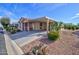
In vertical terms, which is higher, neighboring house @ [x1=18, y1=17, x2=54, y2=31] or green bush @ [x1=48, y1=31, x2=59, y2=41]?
neighboring house @ [x1=18, y1=17, x2=54, y2=31]

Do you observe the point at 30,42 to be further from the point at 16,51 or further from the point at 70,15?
the point at 70,15

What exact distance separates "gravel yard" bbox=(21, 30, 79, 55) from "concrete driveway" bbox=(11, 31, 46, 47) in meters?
0.05

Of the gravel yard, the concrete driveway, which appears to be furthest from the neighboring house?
the gravel yard

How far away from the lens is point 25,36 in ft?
10.6

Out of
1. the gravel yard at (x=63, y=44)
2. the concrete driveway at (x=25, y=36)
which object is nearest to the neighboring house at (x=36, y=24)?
the concrete driveway at (x=25, y=36)

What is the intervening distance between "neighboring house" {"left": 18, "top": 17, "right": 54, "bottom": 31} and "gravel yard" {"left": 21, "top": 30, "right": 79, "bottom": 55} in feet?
0.52

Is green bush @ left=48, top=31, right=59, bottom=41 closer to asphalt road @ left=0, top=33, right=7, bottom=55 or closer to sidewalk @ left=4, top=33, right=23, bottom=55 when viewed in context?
sidewalk @ left=4, top=33, right=23, bottom=55

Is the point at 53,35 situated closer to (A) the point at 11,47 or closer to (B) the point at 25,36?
(B) the point at 25,36

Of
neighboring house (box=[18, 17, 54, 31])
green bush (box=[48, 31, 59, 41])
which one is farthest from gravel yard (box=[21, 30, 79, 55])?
neighboring house (box=[18, 17, 54, 31])

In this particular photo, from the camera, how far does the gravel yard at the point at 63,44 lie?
313cm

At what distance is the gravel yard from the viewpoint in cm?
313

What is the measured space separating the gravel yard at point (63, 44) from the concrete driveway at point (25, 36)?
5 centimetres

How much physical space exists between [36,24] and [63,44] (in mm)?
415

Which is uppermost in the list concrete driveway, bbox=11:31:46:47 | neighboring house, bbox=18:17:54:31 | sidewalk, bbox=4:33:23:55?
neighboring house, bbox=18:17:54:31
